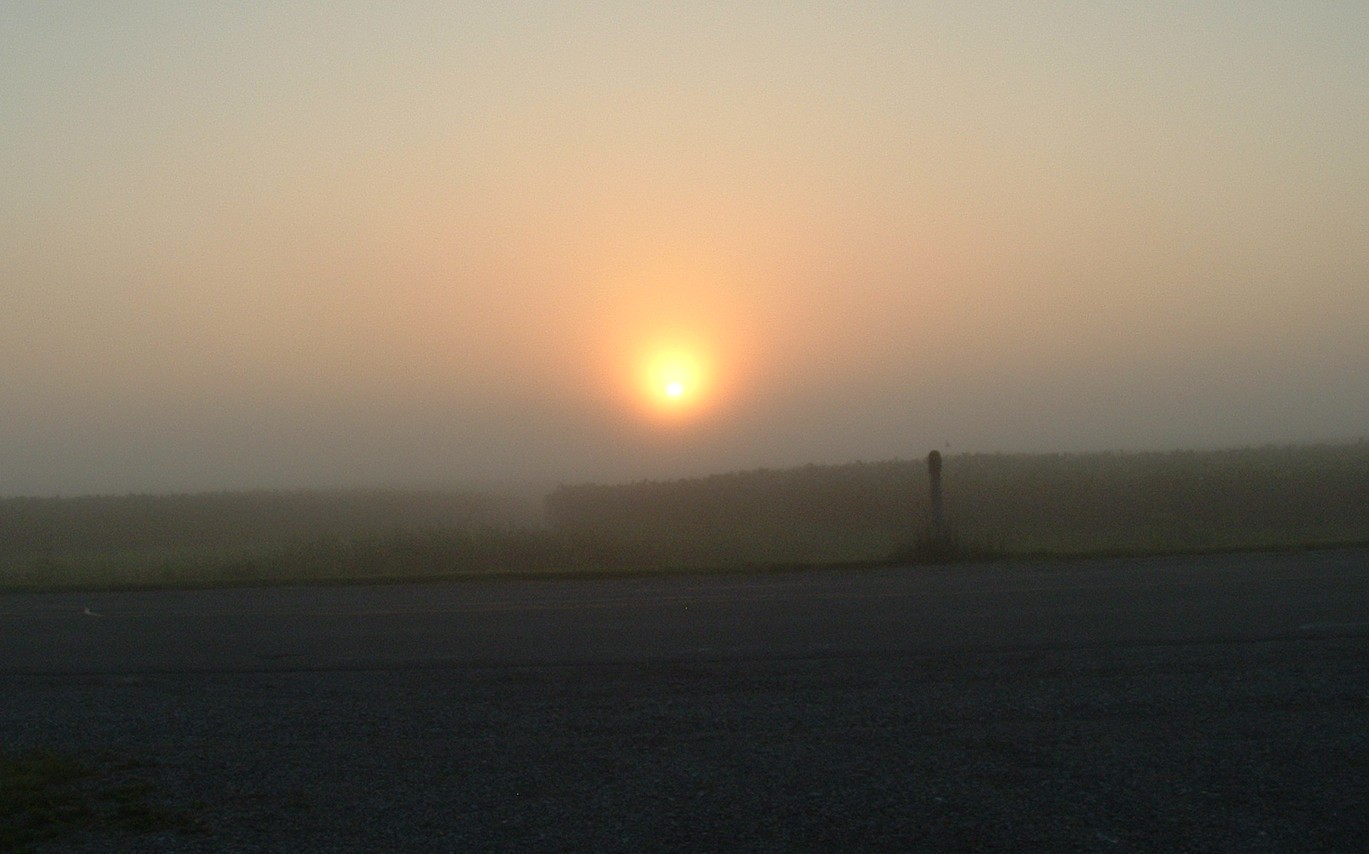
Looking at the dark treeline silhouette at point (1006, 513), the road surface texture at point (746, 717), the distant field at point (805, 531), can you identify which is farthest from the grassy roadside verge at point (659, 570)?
the road surface texture at point (746, 717)

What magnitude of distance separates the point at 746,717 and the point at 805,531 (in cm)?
1929

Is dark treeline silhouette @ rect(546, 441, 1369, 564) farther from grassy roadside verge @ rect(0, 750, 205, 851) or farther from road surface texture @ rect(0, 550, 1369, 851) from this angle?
grassy roadside verge @ rect(0, 750, 205, 851)

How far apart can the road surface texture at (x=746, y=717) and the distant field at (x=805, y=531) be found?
5287 millimetres

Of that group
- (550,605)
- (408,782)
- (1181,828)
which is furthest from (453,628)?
(1181,828)

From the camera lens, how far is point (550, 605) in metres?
13.6

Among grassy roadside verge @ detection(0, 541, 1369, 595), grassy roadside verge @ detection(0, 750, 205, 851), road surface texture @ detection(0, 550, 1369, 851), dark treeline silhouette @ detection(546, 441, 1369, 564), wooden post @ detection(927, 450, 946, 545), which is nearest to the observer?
road surface texture @ detection(0, 550, 1369, 851)

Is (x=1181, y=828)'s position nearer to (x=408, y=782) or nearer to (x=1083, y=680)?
(x=1083, y=680)

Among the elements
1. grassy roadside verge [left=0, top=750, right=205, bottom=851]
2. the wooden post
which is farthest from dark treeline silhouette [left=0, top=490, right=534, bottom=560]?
grassy roadside verge [left=0, top=750, right=205, bottom=851]

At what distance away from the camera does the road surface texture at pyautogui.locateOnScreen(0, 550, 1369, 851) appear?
600cm

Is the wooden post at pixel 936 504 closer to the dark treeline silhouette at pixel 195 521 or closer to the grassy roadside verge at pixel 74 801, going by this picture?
the grassy roadside verge at pixel 74 801

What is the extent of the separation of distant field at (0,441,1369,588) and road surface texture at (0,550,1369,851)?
5.29m

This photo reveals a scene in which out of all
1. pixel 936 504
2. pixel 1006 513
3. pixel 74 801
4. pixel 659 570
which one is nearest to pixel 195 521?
pixel 1006 513

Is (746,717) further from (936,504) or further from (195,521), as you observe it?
(195,521)

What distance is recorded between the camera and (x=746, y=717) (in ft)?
26.5
